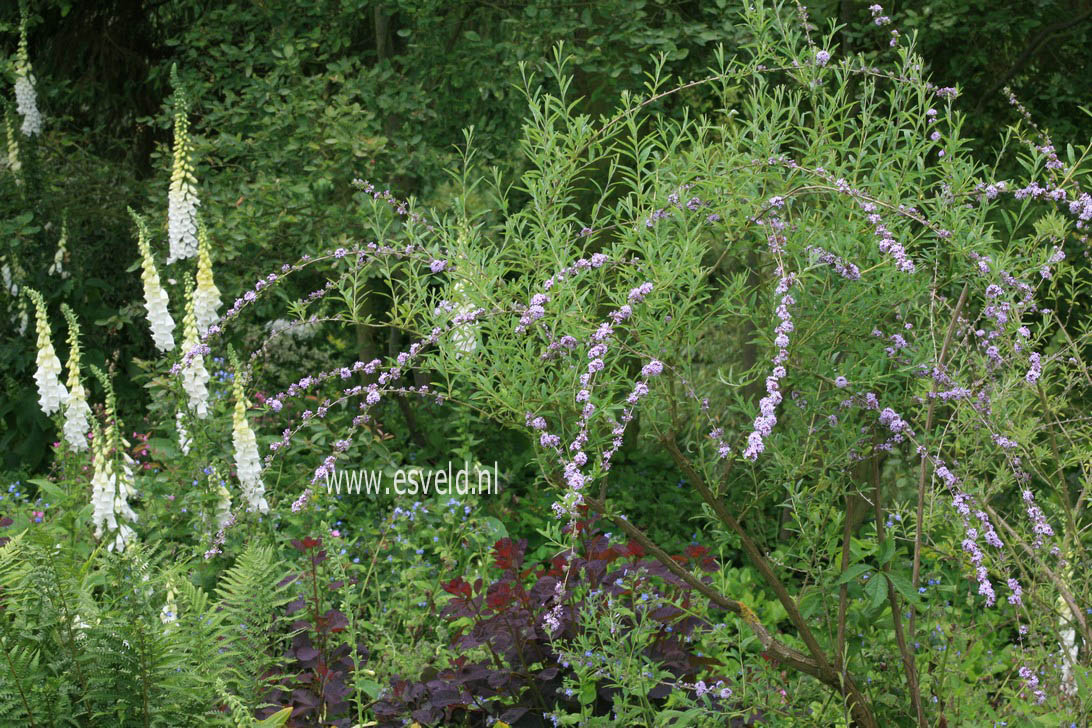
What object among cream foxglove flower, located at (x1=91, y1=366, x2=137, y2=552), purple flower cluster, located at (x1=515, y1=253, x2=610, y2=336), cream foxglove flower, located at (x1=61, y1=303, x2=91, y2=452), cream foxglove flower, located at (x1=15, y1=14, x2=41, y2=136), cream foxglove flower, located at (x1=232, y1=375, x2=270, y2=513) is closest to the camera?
purple flower cluster, located at (x1=515, y1=253, x2=610, y2=336)

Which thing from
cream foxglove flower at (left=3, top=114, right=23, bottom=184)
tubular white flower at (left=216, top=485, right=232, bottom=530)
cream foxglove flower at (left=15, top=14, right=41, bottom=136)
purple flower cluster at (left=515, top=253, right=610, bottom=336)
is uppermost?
cream foxglove flower at (left=15, top=14, right=41, bottom=136)

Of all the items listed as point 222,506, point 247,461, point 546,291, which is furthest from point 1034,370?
point 222,506

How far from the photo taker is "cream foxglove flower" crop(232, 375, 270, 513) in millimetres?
3881

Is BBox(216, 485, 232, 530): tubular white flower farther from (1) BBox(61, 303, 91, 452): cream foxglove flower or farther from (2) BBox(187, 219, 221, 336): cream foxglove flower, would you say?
(2) BBox(187, 219, 221, 336): cream foxglove flower

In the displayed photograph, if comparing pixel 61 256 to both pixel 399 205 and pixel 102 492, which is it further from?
pixel 399 205

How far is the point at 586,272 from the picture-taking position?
2609 millimetres

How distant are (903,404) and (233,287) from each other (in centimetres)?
399

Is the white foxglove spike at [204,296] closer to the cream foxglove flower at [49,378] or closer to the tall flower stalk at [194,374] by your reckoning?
the tall flower stalk at [194,374]

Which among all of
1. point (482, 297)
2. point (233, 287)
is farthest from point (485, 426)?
point (482, 297)

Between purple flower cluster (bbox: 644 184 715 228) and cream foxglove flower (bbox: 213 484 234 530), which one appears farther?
cream foxglove flower (bbox: 213 484 234 530)

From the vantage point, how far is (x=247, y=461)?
396 centimetres

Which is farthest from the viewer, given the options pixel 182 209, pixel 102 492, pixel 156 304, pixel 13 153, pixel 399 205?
pixel 13 153

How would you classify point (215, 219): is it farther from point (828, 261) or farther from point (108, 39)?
point (828, 261)

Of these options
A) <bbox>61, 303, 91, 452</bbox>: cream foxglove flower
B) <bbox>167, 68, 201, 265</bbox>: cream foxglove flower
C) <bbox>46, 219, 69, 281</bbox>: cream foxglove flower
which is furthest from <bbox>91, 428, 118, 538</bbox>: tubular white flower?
<bbox>46, 219, 69, 281</bbox>: cream foxglove flower
